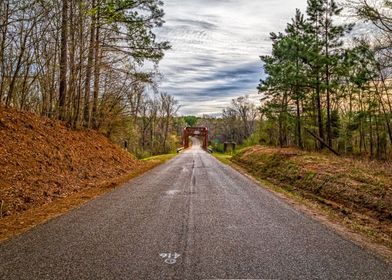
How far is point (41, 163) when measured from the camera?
1045 centimetres

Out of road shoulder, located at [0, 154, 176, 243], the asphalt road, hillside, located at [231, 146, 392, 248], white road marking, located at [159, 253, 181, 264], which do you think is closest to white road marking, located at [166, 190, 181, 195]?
road shoulder, located at [0, 154, 176, 243]

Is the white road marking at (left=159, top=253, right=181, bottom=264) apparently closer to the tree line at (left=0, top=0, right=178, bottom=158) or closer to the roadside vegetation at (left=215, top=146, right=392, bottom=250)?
the roadside vegetation at (left=215, top=146, right=392, bottom=250)

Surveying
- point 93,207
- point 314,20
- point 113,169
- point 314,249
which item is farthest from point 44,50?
point 314,20

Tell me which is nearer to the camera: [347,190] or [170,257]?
[170,257]

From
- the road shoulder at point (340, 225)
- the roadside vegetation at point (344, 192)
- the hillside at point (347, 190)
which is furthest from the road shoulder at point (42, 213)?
the hillside at point (347, 190)

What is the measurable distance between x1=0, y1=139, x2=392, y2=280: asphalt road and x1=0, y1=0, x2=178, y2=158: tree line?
771 cm

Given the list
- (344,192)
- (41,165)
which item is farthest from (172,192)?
(344,192)

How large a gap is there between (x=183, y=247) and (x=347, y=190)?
7.41 m

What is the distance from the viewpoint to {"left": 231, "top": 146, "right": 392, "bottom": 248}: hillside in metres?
7.51

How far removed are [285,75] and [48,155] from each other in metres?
16.7

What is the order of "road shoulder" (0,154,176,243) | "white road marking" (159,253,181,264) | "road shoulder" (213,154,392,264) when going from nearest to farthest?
1. "white road marking" (159,253,181,264)
2. "road shoulder" (213,154,392,264)
3. "road shoulder" (0,154,176,243)

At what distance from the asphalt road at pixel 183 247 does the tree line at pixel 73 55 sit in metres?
7.71

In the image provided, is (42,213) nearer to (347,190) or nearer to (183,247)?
(183,247)

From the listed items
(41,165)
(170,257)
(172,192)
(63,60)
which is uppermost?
(63,60)
